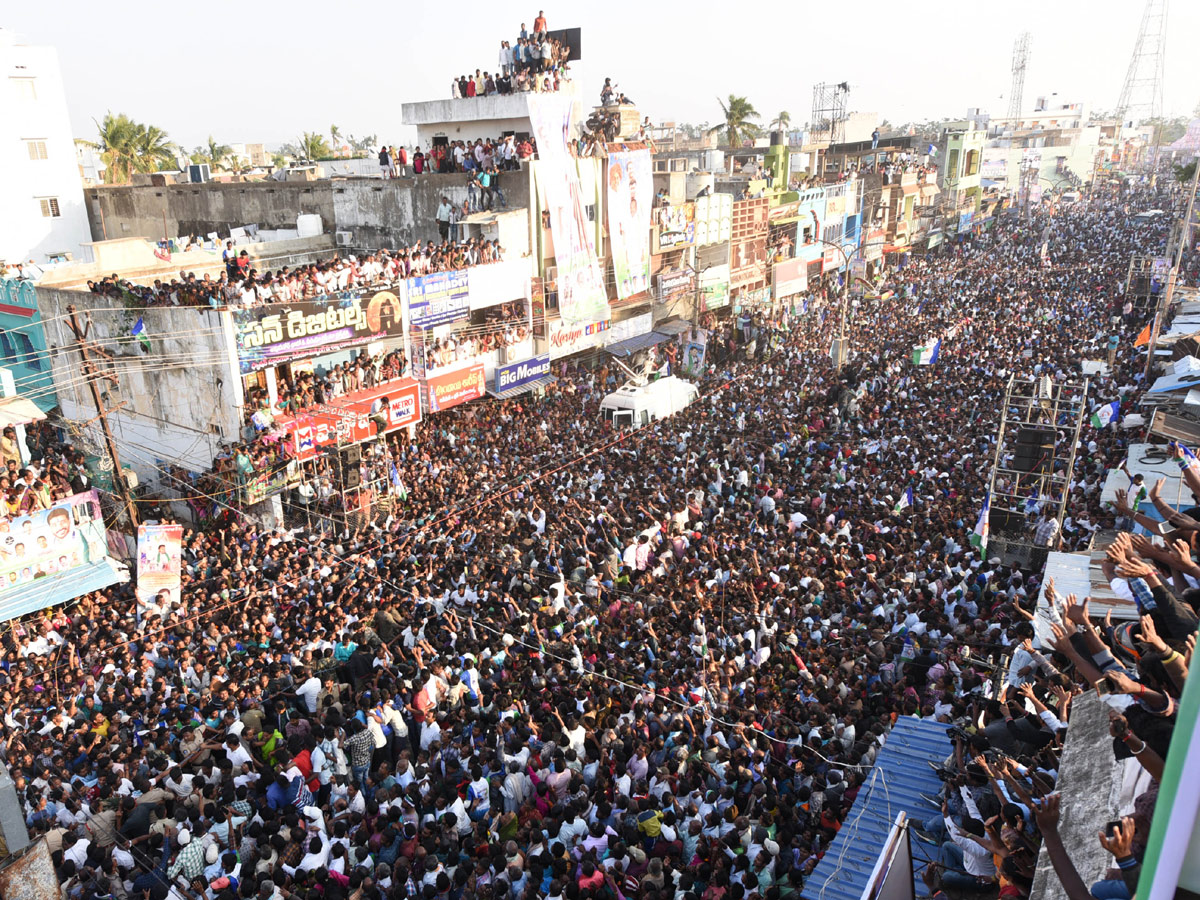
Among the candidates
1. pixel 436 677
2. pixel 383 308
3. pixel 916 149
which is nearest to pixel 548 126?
pixel 383 308

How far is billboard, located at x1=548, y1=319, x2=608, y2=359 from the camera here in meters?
25.3

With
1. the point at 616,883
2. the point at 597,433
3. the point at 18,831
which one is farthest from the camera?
the point at 597,433

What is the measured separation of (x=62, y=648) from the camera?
1152 centimetres

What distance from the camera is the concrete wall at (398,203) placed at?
24.4 metres

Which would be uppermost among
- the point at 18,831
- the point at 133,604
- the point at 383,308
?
the point at 383,308

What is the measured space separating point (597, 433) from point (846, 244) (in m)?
29.7

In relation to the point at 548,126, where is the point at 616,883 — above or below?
Answer: below

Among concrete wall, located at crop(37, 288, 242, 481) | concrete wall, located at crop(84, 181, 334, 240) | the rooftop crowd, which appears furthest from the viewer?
concrete wall, located at crop(84, 181, 334, 240)

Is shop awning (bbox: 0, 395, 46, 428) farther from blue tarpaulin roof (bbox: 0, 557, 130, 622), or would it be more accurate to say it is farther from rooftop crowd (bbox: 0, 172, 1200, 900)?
rooftop crowd (bbox: 0, 172, 1200, 900)

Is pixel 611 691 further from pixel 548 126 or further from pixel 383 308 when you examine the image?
pixel 548 126

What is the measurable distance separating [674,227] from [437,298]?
501 inches

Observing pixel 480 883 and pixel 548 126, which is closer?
pixel 480 883

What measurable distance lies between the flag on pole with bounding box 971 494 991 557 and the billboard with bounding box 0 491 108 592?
47.0 feet

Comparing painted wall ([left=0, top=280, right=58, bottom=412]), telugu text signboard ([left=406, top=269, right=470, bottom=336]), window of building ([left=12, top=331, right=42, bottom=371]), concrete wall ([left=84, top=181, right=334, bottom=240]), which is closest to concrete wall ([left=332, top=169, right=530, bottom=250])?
concrete wall ([left=84, top=181, right=334, bottom=240])
